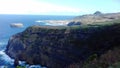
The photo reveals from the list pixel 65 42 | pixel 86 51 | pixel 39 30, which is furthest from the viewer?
pixel 39 30

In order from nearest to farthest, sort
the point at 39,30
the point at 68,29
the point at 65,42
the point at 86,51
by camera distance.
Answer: the point at 86,51, the point at 65,42, the point at 68,29, the point at 39,30

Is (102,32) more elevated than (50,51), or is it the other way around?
(102,32)

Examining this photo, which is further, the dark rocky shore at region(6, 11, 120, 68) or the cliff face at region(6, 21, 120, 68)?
the cliff face at region(6, 21, 120, 68)

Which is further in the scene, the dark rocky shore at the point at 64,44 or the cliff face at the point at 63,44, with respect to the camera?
the cliff face at the point at 63,44

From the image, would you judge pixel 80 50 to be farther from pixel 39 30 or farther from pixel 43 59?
pixel 39 30

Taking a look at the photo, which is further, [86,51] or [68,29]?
[68,29]

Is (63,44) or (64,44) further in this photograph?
(63,44)

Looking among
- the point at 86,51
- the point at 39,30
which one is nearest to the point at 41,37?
the point at 39,30
